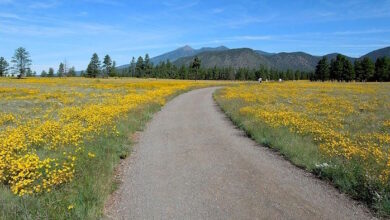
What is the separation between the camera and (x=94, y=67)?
136 m

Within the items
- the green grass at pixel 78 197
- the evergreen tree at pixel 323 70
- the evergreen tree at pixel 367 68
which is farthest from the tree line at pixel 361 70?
the green grass at pixel 78 197

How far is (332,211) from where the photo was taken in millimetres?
6805

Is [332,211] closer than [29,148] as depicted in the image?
Yes

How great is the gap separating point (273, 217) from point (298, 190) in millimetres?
1850

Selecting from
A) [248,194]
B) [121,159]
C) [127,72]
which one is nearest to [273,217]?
A: [248,194]

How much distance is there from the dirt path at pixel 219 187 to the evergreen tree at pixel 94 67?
129 m

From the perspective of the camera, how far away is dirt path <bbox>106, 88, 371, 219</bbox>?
265 inches

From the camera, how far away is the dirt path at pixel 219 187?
22.0 feet

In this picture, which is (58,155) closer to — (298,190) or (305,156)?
(298,190)

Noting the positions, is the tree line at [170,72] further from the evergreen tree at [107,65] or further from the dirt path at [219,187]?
the dirt path at [219,187]

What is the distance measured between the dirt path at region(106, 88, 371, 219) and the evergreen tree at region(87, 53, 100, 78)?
129 m

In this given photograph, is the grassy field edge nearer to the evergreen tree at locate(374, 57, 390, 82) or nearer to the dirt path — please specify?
the dirt path

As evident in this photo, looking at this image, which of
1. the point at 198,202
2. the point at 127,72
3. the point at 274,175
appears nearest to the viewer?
the point at 198,202

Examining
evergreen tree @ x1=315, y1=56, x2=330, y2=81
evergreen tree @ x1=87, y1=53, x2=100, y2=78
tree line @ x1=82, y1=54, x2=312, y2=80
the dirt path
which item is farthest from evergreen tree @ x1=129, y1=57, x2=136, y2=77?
the dirt path
